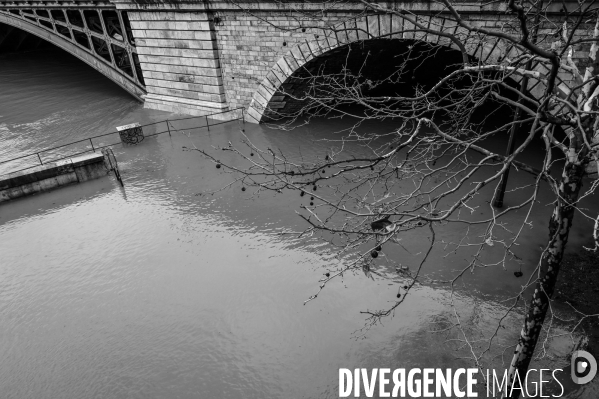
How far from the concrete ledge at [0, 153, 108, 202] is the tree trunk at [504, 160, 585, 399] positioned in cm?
1267

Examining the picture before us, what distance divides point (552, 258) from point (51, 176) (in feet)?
44.1

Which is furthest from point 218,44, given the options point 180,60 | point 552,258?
point 552,258

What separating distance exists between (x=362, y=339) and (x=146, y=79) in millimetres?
17566

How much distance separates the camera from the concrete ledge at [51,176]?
1242 cm

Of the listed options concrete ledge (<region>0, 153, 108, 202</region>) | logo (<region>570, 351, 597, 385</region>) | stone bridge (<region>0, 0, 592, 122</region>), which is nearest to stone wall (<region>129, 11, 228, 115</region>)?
stone bridge (<region>0, 0, 592, 122</region>)

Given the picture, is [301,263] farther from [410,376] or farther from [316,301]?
[410,376]

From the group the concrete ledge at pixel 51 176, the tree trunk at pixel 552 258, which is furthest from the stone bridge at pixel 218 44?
the tree trunk at pixel 552 258

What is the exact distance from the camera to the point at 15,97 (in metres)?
23.7

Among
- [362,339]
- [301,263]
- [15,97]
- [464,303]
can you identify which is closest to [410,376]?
[362,339]

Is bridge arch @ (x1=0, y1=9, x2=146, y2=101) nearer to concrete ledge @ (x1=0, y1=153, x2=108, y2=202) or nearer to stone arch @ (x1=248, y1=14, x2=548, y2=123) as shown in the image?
stone arch @ (x1=248, y1=14, x2=548, y2=123)

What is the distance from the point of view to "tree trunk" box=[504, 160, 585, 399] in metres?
4.03

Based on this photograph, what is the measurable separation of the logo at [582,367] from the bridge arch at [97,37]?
20.6m

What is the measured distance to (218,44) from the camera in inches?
656

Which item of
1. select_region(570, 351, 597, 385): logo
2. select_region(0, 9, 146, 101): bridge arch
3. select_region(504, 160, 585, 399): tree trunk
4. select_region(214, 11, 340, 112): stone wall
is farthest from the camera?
select_region(0, 9, 146, 101): bridge arch
